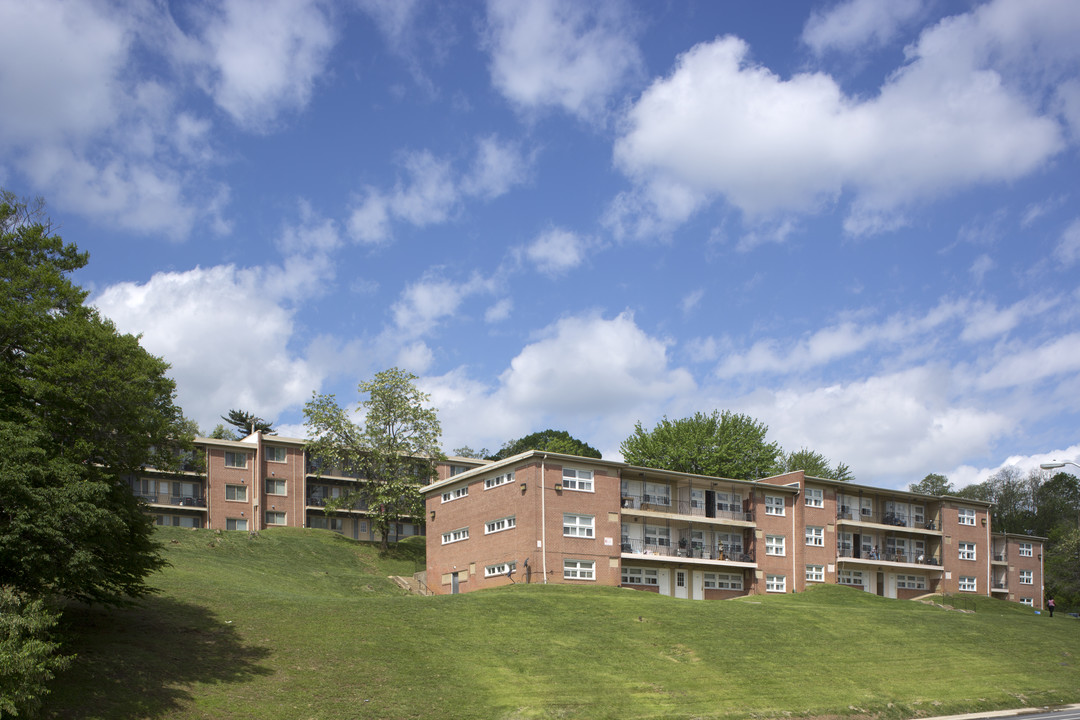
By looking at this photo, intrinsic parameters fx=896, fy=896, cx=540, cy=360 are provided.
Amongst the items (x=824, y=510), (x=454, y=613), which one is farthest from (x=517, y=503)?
(x=824, y=510)

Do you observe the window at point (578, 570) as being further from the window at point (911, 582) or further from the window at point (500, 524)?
the window at point (911, 582)

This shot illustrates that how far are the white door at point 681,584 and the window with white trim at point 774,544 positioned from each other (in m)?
7.31

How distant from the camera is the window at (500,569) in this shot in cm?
5031

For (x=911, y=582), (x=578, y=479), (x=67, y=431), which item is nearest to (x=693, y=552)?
(x=578, y=479)

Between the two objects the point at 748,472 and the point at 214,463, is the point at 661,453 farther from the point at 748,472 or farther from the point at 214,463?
the point at 214,463

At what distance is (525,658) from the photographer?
31.2 m

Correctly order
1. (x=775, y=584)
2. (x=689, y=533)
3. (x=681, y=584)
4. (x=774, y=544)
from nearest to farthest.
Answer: (x=681, y=584) → (x=689, y=533) → (x=775, y=584) → (x=774, y=544)

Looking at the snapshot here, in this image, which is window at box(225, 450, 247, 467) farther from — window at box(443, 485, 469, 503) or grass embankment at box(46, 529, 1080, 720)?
grass embankment at box(46, 529, 1080, 720)

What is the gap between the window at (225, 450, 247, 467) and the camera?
244 ft

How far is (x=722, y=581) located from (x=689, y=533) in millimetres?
4109

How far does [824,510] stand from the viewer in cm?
6506

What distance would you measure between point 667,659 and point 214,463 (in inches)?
2006

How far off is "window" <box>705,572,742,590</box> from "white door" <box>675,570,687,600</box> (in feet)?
6.55

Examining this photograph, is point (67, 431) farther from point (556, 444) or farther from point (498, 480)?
point (556, 444)
